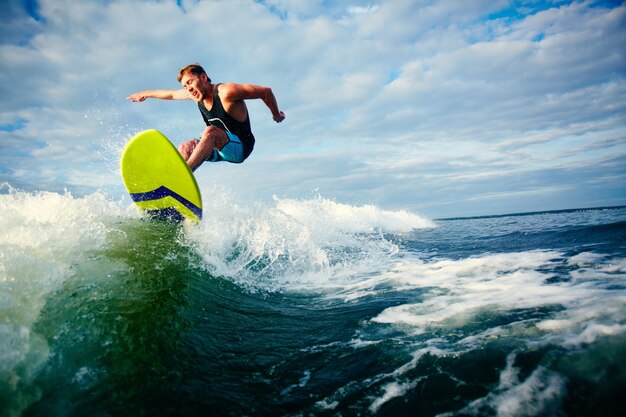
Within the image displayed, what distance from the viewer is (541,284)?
3.81m

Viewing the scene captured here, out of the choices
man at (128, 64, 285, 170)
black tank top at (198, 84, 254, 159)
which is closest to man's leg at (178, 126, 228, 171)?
man at (128, 64, 285, 170)

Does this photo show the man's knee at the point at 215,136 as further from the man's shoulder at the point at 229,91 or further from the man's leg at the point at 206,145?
the man's shoulder at the point at 229,91

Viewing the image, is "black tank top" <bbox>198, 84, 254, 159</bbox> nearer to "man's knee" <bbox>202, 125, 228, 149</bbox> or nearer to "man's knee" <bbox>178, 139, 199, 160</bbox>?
"man's knee" <bbox>202, 125, 228, 149</bbox>

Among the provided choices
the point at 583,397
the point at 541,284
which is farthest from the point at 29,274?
the point at 541,284

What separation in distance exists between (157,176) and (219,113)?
142cm

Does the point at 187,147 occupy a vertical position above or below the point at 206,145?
above

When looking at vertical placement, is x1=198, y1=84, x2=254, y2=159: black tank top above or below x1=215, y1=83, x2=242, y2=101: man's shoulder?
below

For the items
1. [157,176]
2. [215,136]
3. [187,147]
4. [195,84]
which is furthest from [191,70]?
[157,176]

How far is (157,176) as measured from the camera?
4.83 m

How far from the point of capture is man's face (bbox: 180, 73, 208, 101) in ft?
16.0

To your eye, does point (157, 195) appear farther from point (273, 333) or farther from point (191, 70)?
point (273, 333)

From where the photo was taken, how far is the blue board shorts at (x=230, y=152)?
530 cm

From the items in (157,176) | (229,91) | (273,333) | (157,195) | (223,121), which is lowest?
(273,333)

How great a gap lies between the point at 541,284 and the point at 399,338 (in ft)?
7.78
